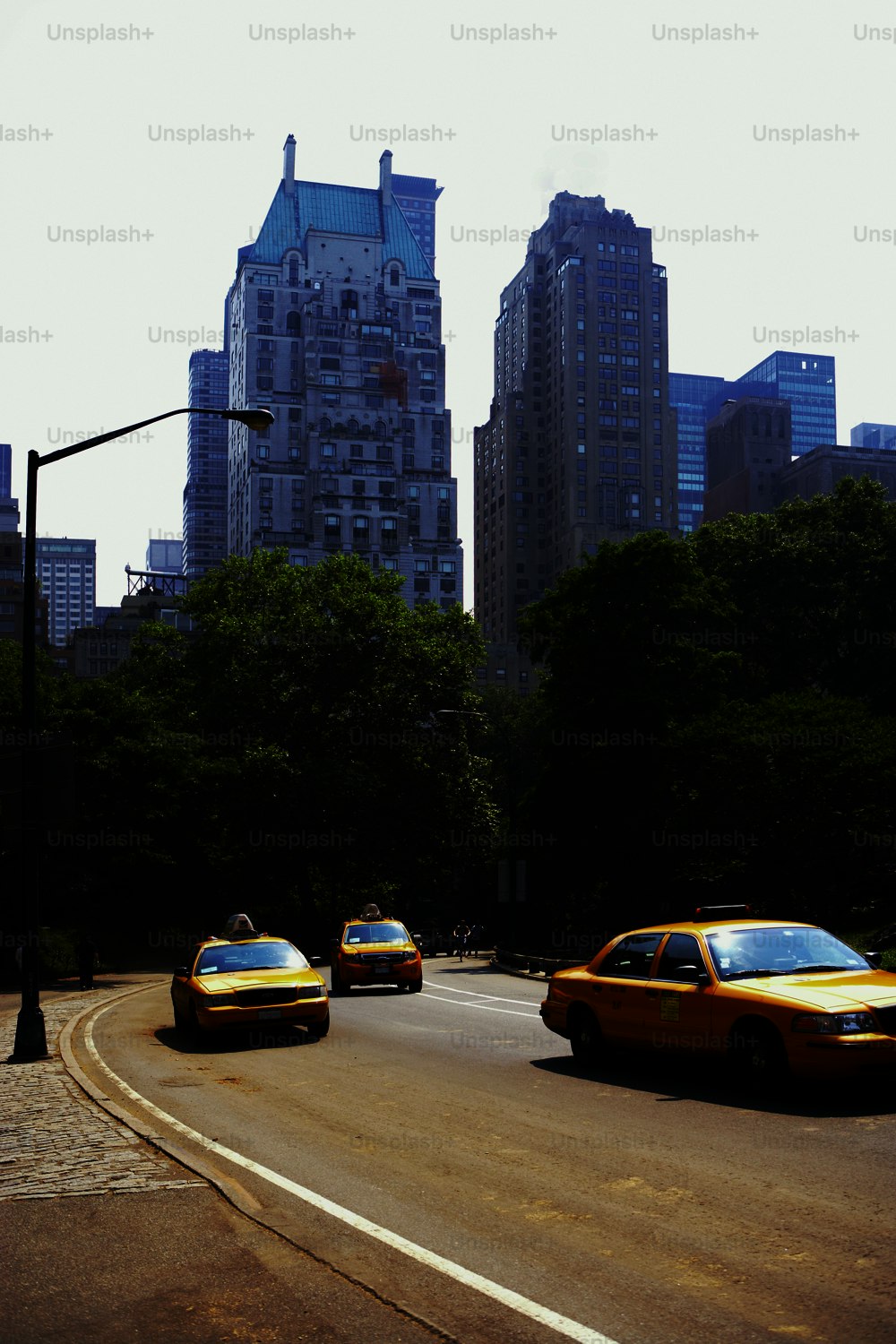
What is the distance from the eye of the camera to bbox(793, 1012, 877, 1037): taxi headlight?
10617 mm

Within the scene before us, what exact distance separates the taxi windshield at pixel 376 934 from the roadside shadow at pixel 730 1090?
47.6ft

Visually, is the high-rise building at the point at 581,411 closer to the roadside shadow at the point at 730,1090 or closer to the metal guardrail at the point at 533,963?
the metal guardrail at the point at 533,963

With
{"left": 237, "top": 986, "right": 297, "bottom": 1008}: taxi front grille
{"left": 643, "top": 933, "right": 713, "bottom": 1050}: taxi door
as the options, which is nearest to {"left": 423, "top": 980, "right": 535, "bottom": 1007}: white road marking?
{"left": 237, "top": 986, "right": 297, "bottom": 1008}: taxi front grille

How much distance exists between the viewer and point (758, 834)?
1554 inches

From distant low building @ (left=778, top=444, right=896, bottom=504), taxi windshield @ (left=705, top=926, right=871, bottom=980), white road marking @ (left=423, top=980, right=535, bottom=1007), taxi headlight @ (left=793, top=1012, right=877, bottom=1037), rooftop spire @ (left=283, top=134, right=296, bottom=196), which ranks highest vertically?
rooftop spire @ (left=283, top=134, right=296, bottom=196)

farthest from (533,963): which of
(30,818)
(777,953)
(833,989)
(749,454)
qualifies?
(749,454)

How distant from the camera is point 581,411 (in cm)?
Answer: 17712

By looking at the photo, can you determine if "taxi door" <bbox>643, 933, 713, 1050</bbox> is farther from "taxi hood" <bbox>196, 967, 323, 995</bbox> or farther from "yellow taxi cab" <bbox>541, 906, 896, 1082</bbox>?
"taxi hood" <bbox>196, 967, 323, 995</bbox>

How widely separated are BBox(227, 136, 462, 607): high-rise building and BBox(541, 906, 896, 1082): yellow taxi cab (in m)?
152

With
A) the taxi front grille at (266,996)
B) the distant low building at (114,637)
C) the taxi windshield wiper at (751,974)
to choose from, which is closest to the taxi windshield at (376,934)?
the taxi front grille at (266,996)

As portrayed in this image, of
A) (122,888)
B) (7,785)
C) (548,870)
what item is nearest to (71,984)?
(122,888)

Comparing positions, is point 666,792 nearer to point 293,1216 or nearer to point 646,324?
point 293,1216

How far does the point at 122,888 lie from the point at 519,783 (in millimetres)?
42910

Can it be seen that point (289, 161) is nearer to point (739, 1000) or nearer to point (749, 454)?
point (749, 454)
